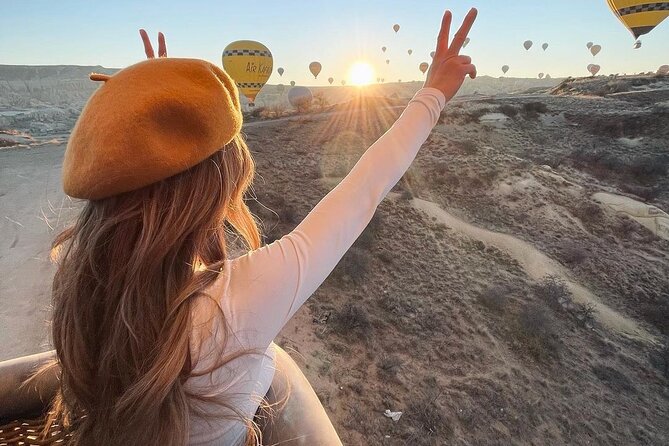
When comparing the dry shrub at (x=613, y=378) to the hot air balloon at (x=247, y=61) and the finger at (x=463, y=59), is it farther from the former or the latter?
the hot air balloon at (x=247, y=61)

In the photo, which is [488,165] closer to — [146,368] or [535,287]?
[535,287]

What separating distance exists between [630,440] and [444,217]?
185 inches

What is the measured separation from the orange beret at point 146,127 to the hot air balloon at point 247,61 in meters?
22.7

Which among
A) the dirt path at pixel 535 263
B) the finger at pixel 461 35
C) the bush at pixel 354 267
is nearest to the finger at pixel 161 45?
the finger at pixel 461 35

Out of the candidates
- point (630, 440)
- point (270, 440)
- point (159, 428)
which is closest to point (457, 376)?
point (630, 440)

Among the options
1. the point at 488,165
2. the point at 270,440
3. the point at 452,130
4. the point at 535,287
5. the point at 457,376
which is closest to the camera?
the point at 270,440

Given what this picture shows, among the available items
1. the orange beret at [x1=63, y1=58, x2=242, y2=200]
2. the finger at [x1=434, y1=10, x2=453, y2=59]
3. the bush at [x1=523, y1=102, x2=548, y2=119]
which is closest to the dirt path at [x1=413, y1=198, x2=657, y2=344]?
the finger at [x1=434, y1=10, x2=453, y2=59]

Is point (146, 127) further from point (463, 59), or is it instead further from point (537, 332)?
point (537, 332)

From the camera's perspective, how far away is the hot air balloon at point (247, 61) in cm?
2192

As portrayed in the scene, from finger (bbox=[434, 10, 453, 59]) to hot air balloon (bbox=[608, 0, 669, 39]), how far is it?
24.4 m

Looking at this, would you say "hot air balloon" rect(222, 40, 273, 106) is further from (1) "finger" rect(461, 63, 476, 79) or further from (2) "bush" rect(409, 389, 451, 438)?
(1) "finger" rect(461, 63, 476, 79)

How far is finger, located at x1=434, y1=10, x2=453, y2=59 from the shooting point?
4.16 feet

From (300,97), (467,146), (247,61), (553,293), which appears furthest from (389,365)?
(300,97)

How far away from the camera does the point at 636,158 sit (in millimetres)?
11594
